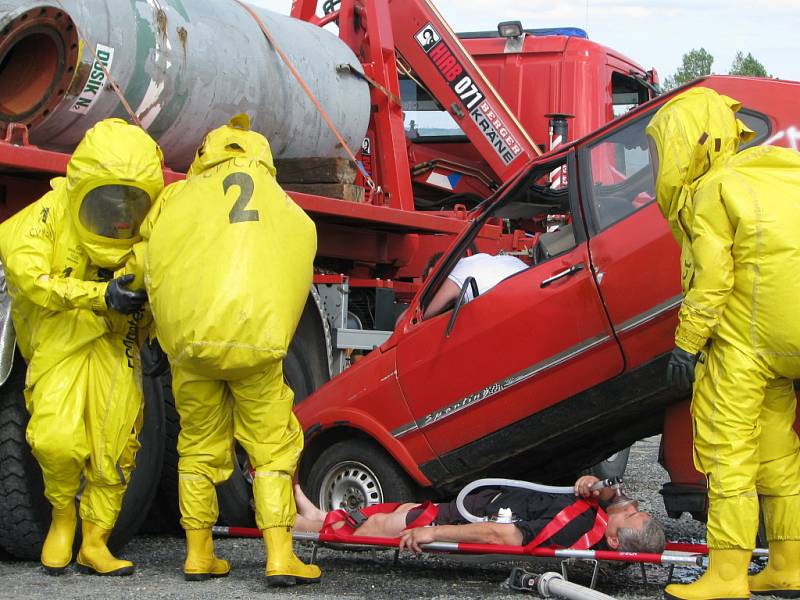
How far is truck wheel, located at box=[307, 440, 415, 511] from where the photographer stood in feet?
20.9

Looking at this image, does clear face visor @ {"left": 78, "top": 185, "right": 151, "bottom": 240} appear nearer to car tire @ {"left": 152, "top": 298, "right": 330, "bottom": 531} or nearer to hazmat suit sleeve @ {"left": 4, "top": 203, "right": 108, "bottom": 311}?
hazmat suit sleeve @ {"left": 4, "top": 203, "right": 108, "bottom": 311}

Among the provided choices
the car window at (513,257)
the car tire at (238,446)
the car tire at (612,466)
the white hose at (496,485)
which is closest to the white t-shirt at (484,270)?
the car window at (513,257)

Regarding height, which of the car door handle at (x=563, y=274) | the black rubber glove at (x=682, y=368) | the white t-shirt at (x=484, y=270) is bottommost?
the black rubber glove at (x=682, y=368)

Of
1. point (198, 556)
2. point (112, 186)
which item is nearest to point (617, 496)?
point (198, 556)

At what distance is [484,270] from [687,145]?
1.43 meters

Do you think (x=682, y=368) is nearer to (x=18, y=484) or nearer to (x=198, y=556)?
(x=198, y=556)

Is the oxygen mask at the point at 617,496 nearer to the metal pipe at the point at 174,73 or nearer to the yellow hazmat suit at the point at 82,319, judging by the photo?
the yellow hazmat suit at the point at 82,319

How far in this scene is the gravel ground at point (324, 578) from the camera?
526 centimetres

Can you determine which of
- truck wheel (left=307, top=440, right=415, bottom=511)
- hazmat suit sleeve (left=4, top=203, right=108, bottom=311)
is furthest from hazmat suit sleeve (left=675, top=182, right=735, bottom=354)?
hazmat suit sleeve (left=4, top=203, right=108, bottom=311)

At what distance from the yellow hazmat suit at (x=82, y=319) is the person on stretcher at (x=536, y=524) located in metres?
1.15

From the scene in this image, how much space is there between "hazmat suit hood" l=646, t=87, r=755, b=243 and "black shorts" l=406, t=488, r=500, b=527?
145 centimetres

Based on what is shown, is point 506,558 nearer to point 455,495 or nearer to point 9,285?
point 455,495

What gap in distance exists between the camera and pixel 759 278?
495 cm

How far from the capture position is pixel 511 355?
234 inches
